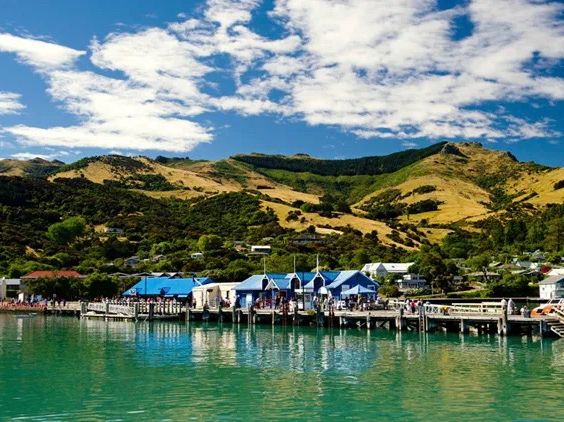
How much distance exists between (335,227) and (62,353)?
385ft

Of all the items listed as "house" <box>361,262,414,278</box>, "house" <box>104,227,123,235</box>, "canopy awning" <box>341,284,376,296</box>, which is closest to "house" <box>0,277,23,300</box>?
"house" <box>104,227,123,235</box>

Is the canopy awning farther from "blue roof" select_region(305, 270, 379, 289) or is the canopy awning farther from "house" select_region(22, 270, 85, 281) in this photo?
"house" select_region(22, 270, 85, 281)

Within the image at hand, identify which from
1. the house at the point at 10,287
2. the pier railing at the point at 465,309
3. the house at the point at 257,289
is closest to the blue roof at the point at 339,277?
the house at the point at 257,289

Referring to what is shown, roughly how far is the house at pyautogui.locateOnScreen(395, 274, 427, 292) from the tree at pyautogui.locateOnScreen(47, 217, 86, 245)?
7172 centimetres

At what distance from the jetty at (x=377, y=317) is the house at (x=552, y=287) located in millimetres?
29884

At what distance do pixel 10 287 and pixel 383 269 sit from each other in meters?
59.7

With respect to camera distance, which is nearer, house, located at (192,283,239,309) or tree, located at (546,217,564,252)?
house, located at (192,283,239,309)

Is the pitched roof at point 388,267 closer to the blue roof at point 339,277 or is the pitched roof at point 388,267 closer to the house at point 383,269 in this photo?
the house at point 383,269

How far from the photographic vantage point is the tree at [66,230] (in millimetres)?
138375

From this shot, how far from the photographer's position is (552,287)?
9031 cm

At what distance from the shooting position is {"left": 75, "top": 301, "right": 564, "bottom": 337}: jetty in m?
52.7

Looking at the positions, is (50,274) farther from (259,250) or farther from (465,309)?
(465,309)

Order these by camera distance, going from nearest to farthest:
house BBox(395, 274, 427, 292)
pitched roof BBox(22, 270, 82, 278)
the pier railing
A: the pier railing < pitched roof BBox(22, 270, 82, 278) < house BBox(395, 274, 427, 292)

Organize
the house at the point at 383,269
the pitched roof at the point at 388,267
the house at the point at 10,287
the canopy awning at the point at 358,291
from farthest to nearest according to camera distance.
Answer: the pitched roof at the point at 388,267 < the house at the point at 383,269 < the house at the point at 10,287 < the canopy awning at the point at 358,291
